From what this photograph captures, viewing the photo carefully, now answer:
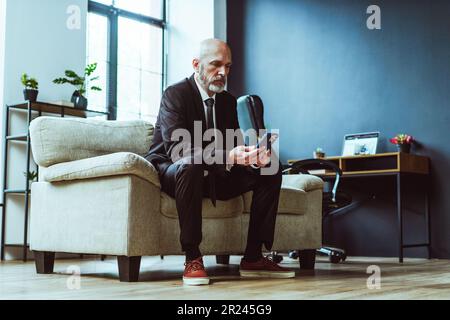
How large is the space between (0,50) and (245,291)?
3074mm

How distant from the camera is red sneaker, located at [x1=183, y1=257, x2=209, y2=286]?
2396mm

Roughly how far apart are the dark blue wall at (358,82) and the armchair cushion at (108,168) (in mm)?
2806

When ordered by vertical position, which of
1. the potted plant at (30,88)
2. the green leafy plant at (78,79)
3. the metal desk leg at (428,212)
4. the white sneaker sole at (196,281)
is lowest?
the white sneaker sole at (196,281)

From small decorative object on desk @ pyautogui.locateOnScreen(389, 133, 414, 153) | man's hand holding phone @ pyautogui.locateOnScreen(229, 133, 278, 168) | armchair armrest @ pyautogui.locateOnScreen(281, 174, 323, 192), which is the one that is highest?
small decorative object on desk @ pyautogui.locateOnScreen(389, 133, 414, 153)

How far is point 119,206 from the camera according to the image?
99.3 inches

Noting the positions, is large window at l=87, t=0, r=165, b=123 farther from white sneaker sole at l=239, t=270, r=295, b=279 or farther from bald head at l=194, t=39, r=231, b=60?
white sneaker sole at l=239, t=270, r=295, b=279

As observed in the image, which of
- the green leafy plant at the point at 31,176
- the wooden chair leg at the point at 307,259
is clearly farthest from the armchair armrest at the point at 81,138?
the green leafy plant at the point at 31,176

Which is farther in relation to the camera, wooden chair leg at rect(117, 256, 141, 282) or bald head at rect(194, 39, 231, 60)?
bald head at rect(194, 39, 231, 60)

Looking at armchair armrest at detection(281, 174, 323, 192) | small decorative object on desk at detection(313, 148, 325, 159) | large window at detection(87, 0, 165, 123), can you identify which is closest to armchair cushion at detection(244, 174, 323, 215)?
armchair armrest at detection(281, 174, 323, 192)

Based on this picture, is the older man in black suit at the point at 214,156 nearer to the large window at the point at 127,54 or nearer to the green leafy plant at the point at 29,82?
the green leafy plant at the point at 29,82

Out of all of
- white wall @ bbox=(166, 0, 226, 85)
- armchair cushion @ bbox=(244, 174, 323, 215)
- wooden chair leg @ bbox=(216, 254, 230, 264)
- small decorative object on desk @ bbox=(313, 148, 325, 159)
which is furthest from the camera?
white wall @ bbox=(166, 0, 226, 85)

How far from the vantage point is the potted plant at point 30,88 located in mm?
4285
